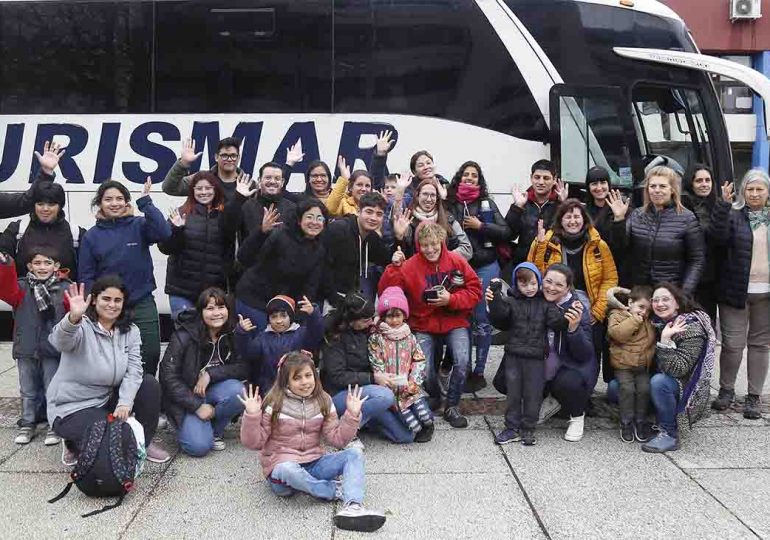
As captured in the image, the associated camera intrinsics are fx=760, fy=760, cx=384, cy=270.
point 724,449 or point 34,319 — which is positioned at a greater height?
point 34,319

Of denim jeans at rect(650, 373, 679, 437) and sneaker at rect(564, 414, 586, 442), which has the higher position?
denim jeans at rect(650, 373, 679, 437)

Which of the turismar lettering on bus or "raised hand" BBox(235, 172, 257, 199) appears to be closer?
"raised hand" BBox(235, 172, 257, 199)

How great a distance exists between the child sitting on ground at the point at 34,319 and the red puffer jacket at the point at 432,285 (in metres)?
2.14

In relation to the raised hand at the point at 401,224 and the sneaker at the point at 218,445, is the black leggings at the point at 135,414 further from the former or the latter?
the raised hand at the point at 401,224

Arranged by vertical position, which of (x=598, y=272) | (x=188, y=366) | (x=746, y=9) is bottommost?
(x=188, y=366)

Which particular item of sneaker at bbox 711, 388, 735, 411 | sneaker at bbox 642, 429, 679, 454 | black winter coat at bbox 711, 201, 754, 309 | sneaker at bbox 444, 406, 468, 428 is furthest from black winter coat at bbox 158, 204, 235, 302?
sneaker at bbox 711, 388, 735, 411

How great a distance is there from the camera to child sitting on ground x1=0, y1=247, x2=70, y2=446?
15.8ft

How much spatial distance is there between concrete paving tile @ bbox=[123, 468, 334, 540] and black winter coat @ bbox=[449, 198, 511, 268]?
2.52m

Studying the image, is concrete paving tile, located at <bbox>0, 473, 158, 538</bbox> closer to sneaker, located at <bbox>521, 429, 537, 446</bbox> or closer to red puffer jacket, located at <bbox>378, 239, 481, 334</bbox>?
red puffer jacket, located at <bbox>378, 239, 481, 334</bbox>

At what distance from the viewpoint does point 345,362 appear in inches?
189

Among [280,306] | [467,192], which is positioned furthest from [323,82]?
[280,306]

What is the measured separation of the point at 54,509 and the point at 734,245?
4555 mm

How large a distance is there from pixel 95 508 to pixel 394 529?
155cm

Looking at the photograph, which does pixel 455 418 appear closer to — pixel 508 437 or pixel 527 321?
pixel 508 437
